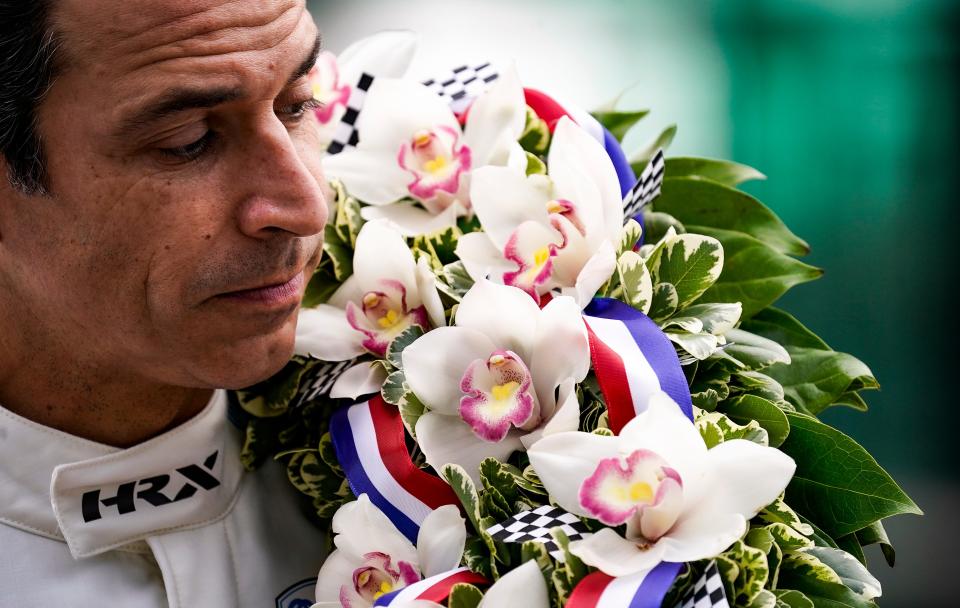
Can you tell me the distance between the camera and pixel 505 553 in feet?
2.35

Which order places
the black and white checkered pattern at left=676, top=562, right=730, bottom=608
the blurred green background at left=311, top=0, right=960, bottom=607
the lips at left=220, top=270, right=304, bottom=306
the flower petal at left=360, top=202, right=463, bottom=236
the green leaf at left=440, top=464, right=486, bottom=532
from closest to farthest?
the black and white checkered pattern at left=676, top=562, right=730, bottom=608 → the green leaf at left=440, top=464, right=486, bottom=532 → the lips at left=220, top=270, right=304, bottom=306 → the flower petal at left=360, top=202, right=463, bottom=236 → the blurred green background at left=311, top=0, right=960, bottom=607

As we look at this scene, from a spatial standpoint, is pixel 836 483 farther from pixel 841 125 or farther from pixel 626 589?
pixel 841 125

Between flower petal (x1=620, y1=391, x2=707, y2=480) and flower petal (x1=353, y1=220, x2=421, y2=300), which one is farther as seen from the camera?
flower petal (x1=353, y1=220, x2=421, y2=300)

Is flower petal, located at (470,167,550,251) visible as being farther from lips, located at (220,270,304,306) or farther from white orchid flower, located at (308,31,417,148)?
white orchid flower, located at (308,31,417,148)

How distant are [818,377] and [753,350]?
8 centimetres

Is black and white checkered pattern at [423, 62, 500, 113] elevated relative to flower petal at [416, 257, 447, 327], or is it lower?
elevated

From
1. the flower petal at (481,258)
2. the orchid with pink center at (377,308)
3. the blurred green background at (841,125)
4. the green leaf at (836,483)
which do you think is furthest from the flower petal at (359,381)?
the blurred green background at (841,125)

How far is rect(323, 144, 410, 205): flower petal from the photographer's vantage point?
975 millimetres

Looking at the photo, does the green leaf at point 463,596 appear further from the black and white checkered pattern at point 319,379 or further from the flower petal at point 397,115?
the flower petal at point 397,115

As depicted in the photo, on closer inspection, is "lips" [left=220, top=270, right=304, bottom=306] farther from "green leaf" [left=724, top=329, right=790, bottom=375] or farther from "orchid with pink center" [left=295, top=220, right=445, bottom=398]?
"green leaf" [left=724, top=329, right=790, bottom=375]

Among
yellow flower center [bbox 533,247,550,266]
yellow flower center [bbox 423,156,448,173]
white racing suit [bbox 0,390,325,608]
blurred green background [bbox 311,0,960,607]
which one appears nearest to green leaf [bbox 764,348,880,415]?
yellow flower center [bbox 533,247,550,266]

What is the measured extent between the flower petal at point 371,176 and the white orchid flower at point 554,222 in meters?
0.12

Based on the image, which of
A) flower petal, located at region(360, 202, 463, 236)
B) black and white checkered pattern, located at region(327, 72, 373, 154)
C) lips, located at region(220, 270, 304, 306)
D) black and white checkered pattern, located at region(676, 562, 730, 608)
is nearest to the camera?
black and white checkered pattern, located at region(676, 562, 730, 608)

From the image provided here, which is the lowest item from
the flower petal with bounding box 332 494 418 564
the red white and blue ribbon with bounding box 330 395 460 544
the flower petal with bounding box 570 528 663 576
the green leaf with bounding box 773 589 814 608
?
the flower petal with bounding box 332 494 418 564
